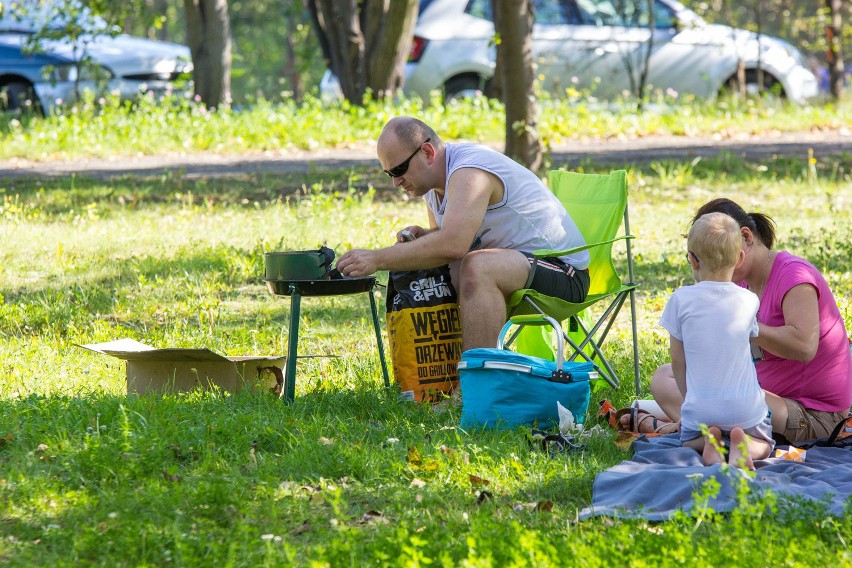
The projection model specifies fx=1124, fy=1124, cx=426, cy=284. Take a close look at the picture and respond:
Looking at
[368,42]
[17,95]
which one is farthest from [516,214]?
[17,95]

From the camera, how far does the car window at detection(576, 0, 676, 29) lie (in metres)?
13.2

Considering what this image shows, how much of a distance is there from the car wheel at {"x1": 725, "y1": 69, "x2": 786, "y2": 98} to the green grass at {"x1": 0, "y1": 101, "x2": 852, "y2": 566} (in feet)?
20.9

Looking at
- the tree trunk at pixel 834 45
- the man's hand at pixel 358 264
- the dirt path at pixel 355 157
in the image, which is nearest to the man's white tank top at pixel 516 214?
the man's hand at pixel 358 264

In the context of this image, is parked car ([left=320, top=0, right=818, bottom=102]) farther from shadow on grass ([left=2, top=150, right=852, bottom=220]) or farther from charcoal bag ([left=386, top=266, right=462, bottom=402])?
charcoal bag ([left=386, top=266, right=462, bottom=402])

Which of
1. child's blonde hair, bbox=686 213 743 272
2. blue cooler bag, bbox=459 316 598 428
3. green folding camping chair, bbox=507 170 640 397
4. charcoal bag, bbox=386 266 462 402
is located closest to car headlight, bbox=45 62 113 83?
green folding camping chair, bbox=507 170 640 397

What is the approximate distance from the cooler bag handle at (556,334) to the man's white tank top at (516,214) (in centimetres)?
37

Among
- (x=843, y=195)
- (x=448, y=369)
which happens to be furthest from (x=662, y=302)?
(x=843, y=195)

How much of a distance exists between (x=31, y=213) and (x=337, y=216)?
7.74 ft

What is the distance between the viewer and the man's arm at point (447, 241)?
14.4 feet

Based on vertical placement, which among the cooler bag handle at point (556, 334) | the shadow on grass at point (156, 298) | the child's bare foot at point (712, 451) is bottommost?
the child's bare foot at point (712, 451)

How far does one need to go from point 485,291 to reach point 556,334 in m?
0.33

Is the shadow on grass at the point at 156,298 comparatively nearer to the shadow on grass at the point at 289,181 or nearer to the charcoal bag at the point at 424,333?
the charcoal bag at the point at 424,333

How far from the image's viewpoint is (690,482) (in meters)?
3.40

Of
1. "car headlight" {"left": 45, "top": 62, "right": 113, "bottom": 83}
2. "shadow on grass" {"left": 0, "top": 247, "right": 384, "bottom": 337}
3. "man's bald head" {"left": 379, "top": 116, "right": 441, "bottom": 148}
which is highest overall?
"car headlight" {"left": 45, "top": 62, "right": 113, "bottom": 83}
